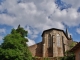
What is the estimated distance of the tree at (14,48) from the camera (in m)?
35.3

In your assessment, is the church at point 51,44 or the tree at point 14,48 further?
the church at point 51,44

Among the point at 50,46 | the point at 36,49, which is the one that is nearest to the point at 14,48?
the point at 36,49

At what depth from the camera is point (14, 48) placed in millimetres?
36656


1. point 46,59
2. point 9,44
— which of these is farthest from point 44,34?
point 9,44

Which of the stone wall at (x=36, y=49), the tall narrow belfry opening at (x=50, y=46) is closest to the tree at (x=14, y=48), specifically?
the tall narrow belfry opening at (x=50, y=46)

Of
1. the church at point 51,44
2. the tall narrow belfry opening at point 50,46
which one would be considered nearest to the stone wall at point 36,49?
the church at point 51,44

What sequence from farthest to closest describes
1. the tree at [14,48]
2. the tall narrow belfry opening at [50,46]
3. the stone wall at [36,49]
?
1. the stone wall at [36,49]
2. the tall narrow belfry opening at [50,46]
3. the tree at [14,48]

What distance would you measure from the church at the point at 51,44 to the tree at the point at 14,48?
24.3 m

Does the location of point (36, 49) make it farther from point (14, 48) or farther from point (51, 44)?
point (14, 48)

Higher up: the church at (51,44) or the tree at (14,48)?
the church at (51,44)

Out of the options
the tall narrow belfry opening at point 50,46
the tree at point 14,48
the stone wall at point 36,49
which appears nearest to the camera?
the tree at point 14,48

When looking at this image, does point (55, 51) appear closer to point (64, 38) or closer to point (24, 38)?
point (64, 38)

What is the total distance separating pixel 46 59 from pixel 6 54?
15.1 meters

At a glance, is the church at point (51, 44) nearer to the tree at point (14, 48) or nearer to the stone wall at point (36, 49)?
the stone wall at point (36, 49)
